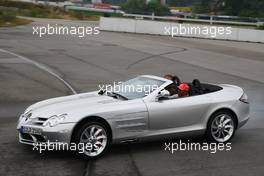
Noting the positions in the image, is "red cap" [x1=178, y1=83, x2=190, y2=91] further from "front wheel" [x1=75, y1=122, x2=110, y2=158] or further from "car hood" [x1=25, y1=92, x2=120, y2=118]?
"front wheel" [x1=75, y1=122, x2=110, y2=158]

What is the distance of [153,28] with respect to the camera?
39844 mm

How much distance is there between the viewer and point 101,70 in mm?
20234

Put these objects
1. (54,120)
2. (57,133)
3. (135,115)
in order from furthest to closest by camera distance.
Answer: (135,115), (54,120), (57,133)

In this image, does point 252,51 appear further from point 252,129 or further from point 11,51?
point 252,129

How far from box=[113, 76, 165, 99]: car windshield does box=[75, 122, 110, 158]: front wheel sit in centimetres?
95

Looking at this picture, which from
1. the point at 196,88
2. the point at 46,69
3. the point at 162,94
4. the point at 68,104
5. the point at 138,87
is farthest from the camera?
the point at 46,69

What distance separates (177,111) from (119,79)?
9.07 meters

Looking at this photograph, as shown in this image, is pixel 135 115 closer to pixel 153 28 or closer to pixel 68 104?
pixel 68 104

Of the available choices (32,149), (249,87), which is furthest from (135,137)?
(249,87)

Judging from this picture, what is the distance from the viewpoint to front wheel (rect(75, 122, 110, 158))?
8188mm

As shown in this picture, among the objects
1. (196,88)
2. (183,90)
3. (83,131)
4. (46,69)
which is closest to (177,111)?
(183,90)

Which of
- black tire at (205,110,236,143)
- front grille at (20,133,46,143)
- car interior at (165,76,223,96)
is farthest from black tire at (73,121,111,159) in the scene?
black tire at (205,110,236,143)

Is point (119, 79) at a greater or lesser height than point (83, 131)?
lesser

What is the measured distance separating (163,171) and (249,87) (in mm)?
9903
